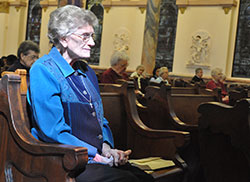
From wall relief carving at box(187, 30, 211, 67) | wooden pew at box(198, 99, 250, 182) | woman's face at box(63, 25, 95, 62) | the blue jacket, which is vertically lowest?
wooden pew at box(198, 99, 250, 182)

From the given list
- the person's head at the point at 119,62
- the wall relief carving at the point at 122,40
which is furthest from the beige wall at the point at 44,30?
the person's head at the point at 119,62

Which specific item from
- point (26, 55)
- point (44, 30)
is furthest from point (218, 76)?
point (44, 30)

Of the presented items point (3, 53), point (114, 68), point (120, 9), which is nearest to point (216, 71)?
point (114, 68)

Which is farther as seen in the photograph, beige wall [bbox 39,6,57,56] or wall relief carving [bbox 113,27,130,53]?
beige wall [bbox 39,6,57,56]

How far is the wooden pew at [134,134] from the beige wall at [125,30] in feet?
42.8

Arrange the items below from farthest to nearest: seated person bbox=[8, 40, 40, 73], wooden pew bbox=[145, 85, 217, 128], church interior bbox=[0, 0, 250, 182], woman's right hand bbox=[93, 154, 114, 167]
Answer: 1. seated person bbox=[8, 40, 40, 73]
2. wooden pew bbox=[145, 85, 217, 128]
3. woman's right hand bbox=[93, 154, 114, 167]
4. church interior bbox=[0, 0, 250, 182]

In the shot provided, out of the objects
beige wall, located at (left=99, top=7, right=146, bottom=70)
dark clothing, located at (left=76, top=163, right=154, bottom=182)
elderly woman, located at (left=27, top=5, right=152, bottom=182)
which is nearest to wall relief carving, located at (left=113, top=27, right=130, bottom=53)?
beige wall, located at (left=99, top=7, right=146, bottom=70)

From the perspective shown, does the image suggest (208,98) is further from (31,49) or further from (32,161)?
(32,161)

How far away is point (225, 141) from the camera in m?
3.51

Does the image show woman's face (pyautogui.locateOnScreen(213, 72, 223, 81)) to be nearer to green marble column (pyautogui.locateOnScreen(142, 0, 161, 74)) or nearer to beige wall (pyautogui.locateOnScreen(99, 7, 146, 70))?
green marble column (pyautogui.locateOnScreen(142, 0, 161, 74))

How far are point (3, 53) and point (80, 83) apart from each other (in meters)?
19.2

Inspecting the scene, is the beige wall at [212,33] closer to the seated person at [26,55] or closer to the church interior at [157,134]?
the church interior at [157,134]

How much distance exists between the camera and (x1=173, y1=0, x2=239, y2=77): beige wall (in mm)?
14664

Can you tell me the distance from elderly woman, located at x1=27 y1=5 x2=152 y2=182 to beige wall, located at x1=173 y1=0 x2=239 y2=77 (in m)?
12.8
